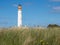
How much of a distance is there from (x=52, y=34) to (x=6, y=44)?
1804mm

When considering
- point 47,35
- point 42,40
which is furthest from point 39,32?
point 42,40

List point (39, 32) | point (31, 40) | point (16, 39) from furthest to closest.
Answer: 1. point (39, 32)
2. point (16, 39)
3. point (31, 40)

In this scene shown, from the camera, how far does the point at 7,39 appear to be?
8.65m

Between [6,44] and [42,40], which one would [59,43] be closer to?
[42,40]

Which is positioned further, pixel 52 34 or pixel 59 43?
pixel 52 34

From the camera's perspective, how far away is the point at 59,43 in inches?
317

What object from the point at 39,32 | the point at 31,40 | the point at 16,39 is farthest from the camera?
the point at 39,32

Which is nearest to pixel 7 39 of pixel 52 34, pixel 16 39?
pixel 16 39

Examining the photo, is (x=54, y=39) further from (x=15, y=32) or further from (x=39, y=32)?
(x=15, y=32)

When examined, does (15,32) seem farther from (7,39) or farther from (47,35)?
(47,35)

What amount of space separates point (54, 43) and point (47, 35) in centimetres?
74

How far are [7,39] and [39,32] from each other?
1.32m

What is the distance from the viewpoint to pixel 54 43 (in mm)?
8016

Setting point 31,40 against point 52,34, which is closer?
point 31,40
